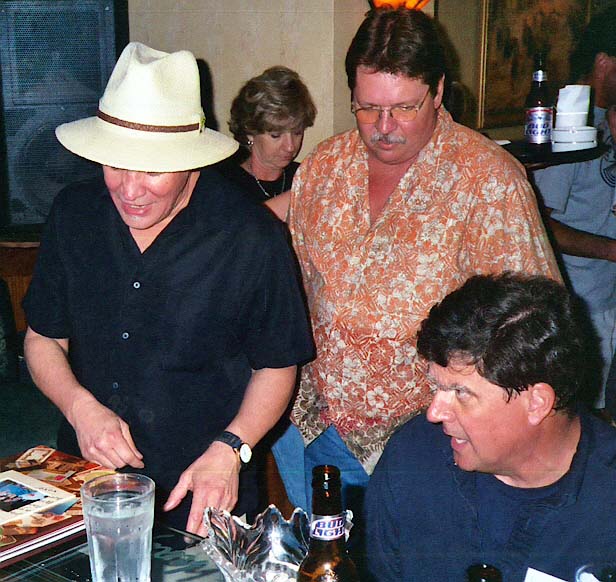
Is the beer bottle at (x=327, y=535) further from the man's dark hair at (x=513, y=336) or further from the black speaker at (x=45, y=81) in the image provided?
the black speaker at (x=45, y=81)

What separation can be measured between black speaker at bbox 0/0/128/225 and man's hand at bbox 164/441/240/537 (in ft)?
9.08

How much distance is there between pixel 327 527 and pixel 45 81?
329 cm

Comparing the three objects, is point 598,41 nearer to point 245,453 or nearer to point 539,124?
point 539,124

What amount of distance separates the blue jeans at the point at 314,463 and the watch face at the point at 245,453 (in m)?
0.43

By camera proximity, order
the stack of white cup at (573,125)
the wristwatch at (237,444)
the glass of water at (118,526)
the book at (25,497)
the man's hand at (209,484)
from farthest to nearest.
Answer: the stack of white cup at (573,125) → the wristwatch at (237,444) → the man's hand at (209,484) → the book at (25,497) → the glass of water at (118,526)

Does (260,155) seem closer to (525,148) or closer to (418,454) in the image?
(525,148)

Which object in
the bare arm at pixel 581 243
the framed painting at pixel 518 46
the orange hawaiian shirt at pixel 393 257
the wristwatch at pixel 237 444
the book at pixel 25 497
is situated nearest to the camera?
the book at pixel 25 497

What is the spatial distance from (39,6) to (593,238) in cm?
248

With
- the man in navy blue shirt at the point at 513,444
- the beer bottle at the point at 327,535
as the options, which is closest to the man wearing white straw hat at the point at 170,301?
the man in navy blue shirt at the point at 513,444

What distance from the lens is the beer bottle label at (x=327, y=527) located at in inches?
39.6

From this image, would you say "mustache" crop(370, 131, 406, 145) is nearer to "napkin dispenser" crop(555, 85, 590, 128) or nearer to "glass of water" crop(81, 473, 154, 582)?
"napkin dispenser" crop(555, 85, 590, 128)

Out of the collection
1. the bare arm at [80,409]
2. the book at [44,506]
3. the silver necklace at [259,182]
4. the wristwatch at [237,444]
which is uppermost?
the silver necklace at [259,182]

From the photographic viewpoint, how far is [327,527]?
3.30ft

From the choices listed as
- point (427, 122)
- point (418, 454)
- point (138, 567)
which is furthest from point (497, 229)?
point (138, 567)
